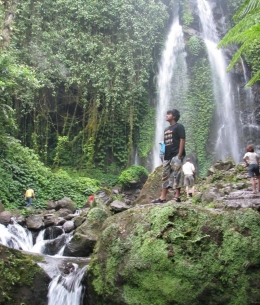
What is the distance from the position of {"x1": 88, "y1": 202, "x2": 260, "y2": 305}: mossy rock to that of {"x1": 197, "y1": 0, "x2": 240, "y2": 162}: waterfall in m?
15.7

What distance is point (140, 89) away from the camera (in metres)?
21.1

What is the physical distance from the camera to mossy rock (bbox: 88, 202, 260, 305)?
4.51 metres

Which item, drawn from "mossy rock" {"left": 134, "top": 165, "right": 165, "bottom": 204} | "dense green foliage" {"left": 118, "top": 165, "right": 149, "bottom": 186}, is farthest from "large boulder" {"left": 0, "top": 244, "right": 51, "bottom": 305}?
"dense green foliage" {"left": 118, "top": 165, "right": 149, "bottom": 186}

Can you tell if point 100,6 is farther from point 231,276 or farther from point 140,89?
point 231,276

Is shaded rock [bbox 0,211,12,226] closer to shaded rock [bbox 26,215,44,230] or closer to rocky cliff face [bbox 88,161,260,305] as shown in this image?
shaded rock [bbox 26,215,44,230]

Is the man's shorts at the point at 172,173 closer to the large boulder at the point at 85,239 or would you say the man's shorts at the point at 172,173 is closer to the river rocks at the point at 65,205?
the large boulder at the point at 85,239

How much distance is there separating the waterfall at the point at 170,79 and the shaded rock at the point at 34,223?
10.6 meters

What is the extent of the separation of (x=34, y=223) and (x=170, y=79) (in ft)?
48.6

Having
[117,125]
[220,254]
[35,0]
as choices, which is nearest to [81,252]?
[220,254]

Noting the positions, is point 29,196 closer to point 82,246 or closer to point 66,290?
point 82,246

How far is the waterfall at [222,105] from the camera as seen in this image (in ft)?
67.2

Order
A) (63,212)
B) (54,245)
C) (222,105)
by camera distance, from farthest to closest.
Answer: (222,105), (63,212), (54,245)

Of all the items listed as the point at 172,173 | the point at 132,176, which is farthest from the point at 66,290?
the point at 132,176

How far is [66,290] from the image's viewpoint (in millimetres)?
6004
